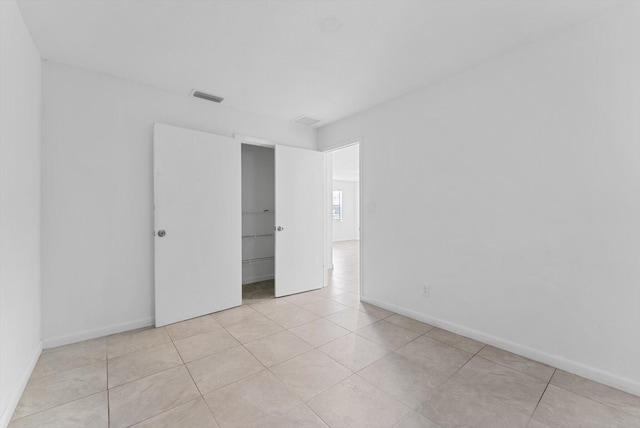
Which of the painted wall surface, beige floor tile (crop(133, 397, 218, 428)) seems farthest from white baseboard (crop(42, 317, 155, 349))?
the painted wall surface

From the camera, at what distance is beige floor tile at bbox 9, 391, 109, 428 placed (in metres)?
1.59

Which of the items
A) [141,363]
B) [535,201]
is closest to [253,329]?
[141,363]

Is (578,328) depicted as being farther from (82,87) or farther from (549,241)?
(82,87)

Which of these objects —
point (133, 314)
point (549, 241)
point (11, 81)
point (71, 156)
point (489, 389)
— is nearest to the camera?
point (11, 81)

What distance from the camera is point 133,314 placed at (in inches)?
116

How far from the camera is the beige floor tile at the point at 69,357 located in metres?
2.16

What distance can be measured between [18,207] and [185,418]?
1.81m

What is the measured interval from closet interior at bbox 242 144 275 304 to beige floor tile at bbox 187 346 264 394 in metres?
2.23

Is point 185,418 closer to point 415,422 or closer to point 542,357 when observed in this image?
point 415,422

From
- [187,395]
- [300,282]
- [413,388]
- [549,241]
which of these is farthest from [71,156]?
[549,241]

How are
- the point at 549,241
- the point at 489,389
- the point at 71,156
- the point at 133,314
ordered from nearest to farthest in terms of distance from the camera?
the point at 489,389 < the point at 549,241 < the point at 71,156 < the point at 133,314

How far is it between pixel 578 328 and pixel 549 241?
665mm

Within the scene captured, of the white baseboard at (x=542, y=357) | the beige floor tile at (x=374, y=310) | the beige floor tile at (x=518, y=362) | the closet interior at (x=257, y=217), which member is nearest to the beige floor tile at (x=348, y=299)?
the beige floor tile at (x=374, y=310)

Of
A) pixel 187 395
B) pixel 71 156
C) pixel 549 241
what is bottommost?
pixel 187 395
